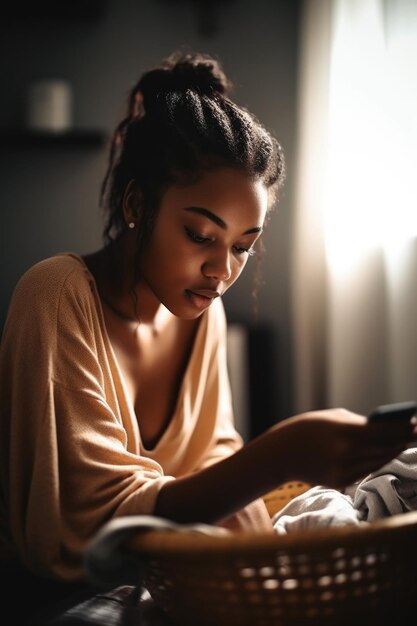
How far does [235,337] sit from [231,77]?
84 centimetres

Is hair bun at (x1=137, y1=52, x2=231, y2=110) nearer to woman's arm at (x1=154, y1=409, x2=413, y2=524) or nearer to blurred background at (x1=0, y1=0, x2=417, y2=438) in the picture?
woman's arm at (x1=154, y1=409, x2=413, y2=524)

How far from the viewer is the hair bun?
1.05m

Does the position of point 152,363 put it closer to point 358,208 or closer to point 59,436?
point 59,436

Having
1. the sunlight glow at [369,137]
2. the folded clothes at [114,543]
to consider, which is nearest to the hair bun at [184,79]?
the sunlight glow at [369,137]

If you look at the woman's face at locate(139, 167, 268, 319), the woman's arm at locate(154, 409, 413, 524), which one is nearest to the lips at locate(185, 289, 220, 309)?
the woman's face at locate(139, 167, 268, 319)

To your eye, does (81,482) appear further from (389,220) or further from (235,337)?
(235,337)

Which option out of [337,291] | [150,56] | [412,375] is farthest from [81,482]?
[150,56]

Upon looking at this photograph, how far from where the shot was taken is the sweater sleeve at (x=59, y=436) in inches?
30.2

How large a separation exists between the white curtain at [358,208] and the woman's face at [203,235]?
0.66 metres

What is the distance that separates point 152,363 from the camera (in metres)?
1.12

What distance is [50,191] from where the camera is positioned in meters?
2.33

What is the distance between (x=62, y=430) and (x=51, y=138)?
1.62m

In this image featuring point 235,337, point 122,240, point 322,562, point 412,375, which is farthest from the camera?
point 235,337

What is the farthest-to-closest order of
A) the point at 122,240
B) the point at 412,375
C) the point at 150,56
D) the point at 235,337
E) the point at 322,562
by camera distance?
1. the point at 150,56
2. the point at 235,337
3. the point at 412,375
4. the point at 122,240
5. the point at 322,562
